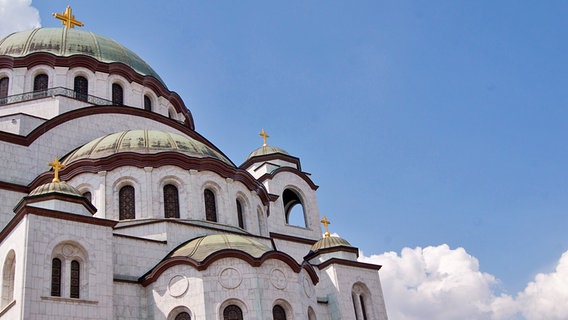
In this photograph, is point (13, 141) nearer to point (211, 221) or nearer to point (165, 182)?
point (165, 182)

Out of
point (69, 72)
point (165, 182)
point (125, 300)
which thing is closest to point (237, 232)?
point (165, 182)

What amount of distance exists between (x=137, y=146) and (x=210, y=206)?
3011mm

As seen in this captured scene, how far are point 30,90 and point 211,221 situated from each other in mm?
10809

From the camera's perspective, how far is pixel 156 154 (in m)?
18.8

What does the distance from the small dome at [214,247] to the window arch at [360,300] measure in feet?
18.1

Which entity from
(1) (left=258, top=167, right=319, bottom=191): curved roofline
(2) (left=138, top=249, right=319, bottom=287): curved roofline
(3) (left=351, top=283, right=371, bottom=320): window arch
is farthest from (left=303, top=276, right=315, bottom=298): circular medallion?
(1) (left=258, top=167, right=319, bottom=191): curved roofline

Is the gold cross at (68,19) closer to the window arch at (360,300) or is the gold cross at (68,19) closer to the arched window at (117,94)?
the arched window at (117,94)

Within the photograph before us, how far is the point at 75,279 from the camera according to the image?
47.2 feet

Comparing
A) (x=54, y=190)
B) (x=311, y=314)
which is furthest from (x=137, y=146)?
(x=311, y=314)

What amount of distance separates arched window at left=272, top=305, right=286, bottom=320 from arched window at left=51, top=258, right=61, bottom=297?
5286 mm

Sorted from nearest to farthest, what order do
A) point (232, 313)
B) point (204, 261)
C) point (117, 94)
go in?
point (232, 313)
point (204, 261)
point (117, 94)

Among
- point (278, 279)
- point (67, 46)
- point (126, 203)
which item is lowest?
point (278, 279)

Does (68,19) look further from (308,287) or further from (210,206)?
(308,287)

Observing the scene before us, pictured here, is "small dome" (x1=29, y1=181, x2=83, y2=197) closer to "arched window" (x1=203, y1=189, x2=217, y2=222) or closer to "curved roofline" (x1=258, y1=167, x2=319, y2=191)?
"arched window" (x1=203, y1=189, x2=217, y2=222)
